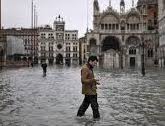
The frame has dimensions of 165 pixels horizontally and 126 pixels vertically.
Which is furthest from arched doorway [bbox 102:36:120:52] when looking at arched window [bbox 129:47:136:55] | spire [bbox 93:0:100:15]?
spire [bbox 93:0:100:15]

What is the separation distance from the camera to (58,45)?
633 feet

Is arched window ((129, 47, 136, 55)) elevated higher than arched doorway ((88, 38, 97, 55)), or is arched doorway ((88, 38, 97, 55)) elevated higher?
arched doorway ((88, 38, 97, 55))

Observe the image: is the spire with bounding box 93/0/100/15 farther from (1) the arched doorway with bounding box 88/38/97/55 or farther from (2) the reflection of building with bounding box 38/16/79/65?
(2) the reflection of building with bounding box 38/16/79/65

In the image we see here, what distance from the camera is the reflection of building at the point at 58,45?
193 meters

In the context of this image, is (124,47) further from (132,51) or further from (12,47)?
(12,47)

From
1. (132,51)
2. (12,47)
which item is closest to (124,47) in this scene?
(132,51)

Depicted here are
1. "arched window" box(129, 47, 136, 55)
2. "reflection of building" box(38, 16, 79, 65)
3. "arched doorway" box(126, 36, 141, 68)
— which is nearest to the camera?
"arched doorway" box(126, 36, 141, 68)

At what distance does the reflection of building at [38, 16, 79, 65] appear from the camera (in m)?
193

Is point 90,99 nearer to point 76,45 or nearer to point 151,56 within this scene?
point 151,56

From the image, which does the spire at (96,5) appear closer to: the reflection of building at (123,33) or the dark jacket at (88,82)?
the reflection of building at (123,33)

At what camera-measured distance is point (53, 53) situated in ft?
635

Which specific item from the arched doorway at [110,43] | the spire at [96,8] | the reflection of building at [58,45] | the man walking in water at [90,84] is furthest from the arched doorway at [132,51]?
the man walking in water at [90,84]

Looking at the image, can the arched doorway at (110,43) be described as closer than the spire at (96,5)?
Yes

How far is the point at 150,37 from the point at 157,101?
115604 millimetres
